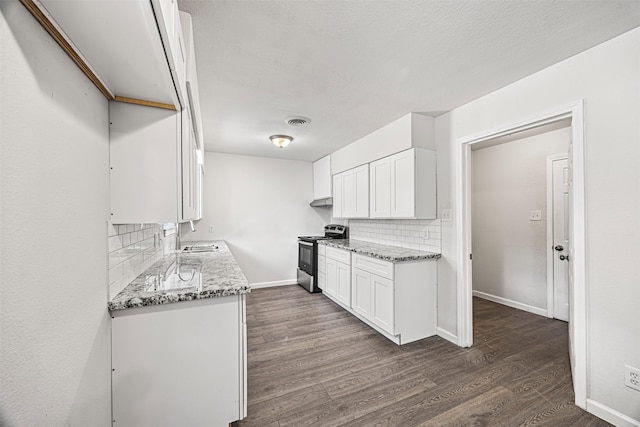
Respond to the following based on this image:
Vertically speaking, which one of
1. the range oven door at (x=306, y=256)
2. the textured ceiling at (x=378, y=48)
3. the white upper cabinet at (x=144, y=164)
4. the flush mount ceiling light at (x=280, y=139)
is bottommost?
the range oven door at (x=306, y=256)

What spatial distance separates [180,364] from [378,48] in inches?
87.0

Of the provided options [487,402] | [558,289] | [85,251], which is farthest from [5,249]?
[558,289]

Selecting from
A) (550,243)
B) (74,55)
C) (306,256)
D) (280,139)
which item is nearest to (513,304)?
(550,243)

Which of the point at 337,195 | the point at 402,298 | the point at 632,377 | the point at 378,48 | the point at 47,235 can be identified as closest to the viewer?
the point at 47,235

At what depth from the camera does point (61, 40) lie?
0.85 meters

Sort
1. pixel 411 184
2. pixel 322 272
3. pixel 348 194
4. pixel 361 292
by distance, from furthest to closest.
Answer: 1. pixel 322 272
2. pixel 348 194
3. pixel 361 292
4. pixel 411 184

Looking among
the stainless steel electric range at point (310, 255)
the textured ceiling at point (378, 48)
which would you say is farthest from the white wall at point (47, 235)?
the stainless steel electric range at point (310, 255)

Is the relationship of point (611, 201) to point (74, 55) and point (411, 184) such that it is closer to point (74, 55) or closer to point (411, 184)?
point (411, 184)

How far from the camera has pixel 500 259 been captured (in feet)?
12.5

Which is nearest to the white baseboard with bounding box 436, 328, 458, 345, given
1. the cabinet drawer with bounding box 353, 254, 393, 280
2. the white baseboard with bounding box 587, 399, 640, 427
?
the cabinet drawer with bounding box 353, 254, 393, 280

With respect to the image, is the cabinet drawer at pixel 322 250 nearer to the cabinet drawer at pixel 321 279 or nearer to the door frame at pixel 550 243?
the cabinet drawer at pixel 321 279

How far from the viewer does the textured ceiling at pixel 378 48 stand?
1.38m

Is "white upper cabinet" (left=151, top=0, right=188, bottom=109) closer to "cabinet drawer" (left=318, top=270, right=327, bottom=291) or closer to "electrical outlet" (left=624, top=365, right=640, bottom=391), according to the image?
"electrical outlet" (left=624, top=365, right=640, bottom=391)

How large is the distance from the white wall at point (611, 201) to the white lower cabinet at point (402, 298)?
4.01 ft
